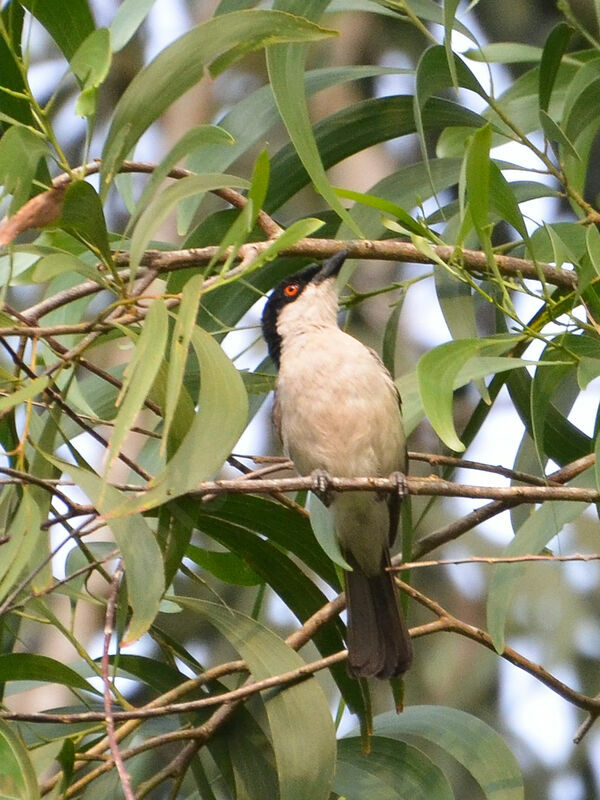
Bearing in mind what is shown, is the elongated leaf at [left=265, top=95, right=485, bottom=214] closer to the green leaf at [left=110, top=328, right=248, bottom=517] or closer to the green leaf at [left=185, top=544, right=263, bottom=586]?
the green leaf at [left=185, top=544, right=263, bottom=586]

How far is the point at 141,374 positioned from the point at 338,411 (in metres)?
1.87

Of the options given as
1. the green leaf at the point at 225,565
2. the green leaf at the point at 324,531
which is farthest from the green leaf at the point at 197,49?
the green leaf at the point at 225,565

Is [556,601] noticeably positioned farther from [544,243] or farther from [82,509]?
[82,509]

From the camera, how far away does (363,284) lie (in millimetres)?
6906

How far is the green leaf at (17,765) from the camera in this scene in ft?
7.27

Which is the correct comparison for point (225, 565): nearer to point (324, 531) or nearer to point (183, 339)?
point (324, 531)

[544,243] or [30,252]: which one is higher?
[544,243]

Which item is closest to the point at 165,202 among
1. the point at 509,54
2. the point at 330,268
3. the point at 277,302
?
the point at 330,268

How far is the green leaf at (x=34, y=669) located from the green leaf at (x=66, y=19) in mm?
1350

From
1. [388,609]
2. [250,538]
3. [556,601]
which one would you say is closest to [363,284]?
[556,601]

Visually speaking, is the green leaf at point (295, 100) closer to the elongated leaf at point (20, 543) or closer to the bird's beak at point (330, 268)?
the bird's beak at point (330, 268)

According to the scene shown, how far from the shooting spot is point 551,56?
9.49ft

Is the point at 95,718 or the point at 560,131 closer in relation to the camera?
the point at 95,718

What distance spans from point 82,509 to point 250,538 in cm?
66
